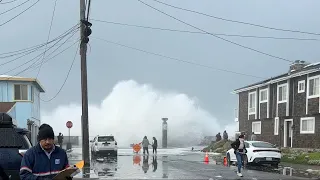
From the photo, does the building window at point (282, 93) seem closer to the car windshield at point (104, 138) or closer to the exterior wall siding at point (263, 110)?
the exterior wall siding at point (263, 110)

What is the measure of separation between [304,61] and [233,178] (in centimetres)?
2398

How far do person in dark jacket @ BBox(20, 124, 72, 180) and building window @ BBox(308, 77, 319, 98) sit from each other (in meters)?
27.5

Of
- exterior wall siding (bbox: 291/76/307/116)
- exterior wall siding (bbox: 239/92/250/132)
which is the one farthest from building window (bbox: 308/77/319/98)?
exterior wall siding (bbox: 239/92/250/132)

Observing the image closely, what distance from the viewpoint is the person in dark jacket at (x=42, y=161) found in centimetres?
490

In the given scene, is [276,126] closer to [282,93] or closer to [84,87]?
[282,93]

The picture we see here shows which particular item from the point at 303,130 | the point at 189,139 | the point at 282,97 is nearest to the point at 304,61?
the point at 282,97

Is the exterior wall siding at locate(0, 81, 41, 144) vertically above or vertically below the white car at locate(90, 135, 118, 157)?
above

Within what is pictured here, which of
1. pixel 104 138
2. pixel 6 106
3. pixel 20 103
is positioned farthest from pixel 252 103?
pixel 6 106

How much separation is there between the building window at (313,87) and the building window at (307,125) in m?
1.71

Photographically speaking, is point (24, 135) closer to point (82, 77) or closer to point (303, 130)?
point (82, 77)

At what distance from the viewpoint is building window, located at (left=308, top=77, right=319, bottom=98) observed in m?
29.8

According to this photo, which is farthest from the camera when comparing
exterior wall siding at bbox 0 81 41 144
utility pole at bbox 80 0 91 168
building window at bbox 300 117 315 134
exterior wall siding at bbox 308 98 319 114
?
exterior wall siding at bbox 0 81 41 144

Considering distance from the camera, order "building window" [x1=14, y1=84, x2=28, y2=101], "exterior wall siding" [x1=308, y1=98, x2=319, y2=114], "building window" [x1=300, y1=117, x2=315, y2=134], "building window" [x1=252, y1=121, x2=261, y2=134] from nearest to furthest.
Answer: "exterior wall siding" [x1=308, y1=98, x2=319, y2=114]
"building window" [x1=300, y1=117, x2=315, y2=134]
"building window" [x1=14, y1=84, x2=28, y2=101]
"building window" [x1=252, y1=121, x2=261, y2=134]

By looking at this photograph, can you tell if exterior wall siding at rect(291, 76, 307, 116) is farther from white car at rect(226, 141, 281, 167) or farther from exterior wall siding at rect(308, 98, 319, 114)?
white car at rect(226, 141, 281, 167)
